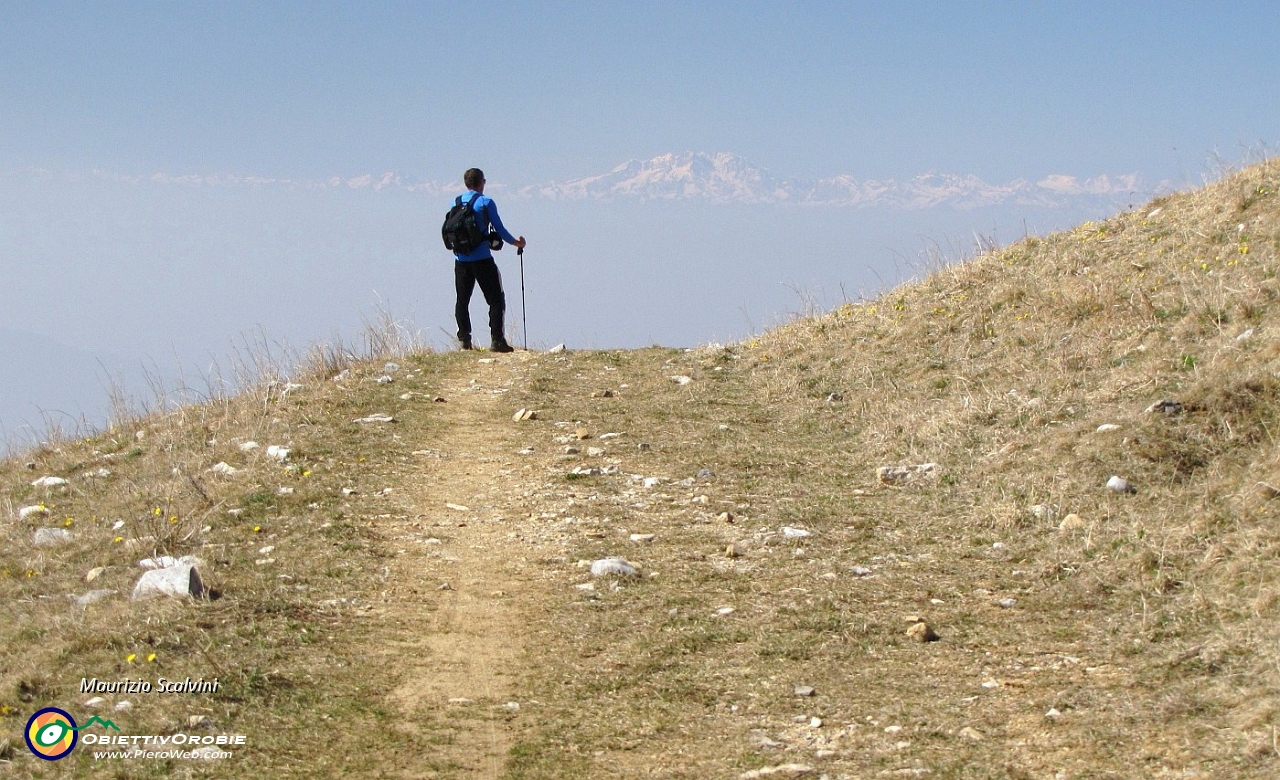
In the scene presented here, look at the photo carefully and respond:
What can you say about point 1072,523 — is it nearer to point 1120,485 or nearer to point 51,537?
point 1120,485

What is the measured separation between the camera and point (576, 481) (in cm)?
817

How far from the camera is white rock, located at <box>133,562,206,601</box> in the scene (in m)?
5.61

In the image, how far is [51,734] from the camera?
4.27 metres

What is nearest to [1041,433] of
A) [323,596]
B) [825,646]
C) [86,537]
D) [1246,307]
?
[1246,307]

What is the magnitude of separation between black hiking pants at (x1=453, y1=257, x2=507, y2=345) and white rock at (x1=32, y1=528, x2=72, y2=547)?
267 inches

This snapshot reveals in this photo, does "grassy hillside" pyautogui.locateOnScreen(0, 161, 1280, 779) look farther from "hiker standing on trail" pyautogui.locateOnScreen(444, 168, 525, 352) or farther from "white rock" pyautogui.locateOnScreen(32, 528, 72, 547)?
"hiker standing on trail" pyautogui.locateOnScreen(444, 168, 525, 352)

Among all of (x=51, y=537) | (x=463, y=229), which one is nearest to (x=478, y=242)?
(x=463, y=229)

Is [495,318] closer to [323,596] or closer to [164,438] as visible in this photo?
[164,438]

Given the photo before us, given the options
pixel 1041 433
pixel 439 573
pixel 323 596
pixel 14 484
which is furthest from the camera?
pixel 14 484

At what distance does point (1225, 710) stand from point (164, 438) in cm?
920

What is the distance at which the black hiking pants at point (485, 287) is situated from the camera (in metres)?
13.4
